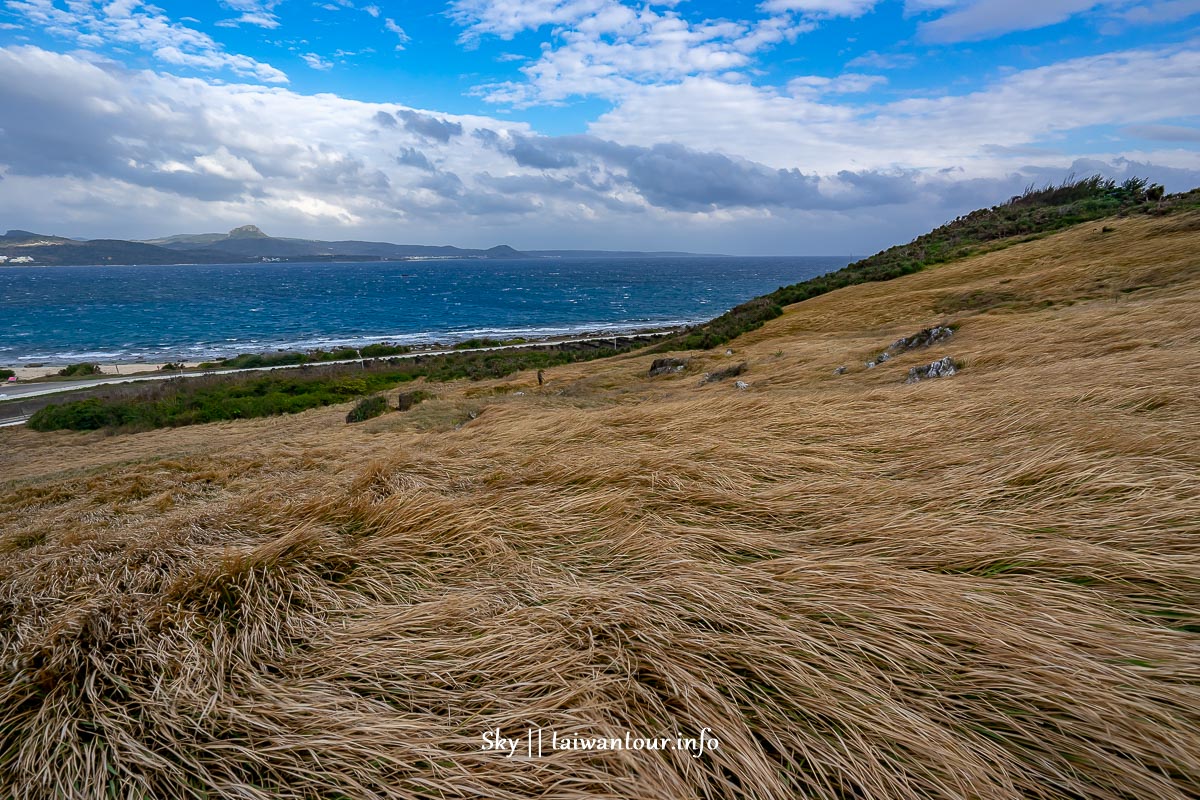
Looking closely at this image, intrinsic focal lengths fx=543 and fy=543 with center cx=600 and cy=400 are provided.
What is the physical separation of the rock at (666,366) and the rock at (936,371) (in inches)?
300

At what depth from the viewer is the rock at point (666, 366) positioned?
15.0 metres

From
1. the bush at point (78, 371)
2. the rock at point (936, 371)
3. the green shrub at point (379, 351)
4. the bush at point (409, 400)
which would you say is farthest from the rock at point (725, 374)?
the bush at point (78, 371)

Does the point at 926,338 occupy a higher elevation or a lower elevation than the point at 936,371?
higher

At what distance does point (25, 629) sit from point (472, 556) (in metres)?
1.78

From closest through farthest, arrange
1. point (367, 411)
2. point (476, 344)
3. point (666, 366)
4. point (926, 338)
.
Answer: point (926, 338)
point (367, 411)
point (666, 366)
point (476, 344)

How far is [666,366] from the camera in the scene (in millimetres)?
15328

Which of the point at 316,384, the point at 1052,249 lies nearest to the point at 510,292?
the point at 316,384

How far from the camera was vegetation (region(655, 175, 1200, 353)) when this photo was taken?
21.1m

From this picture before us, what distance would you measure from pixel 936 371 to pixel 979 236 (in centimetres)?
2586

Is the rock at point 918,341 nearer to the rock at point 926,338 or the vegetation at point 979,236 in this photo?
the rock at point 926,338

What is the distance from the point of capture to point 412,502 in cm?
333

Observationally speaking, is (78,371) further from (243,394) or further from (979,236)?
(979,236)

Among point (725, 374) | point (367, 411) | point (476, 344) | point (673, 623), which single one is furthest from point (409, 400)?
point (476, 344)

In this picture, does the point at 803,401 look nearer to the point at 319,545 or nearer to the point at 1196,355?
the point at 1196,355
